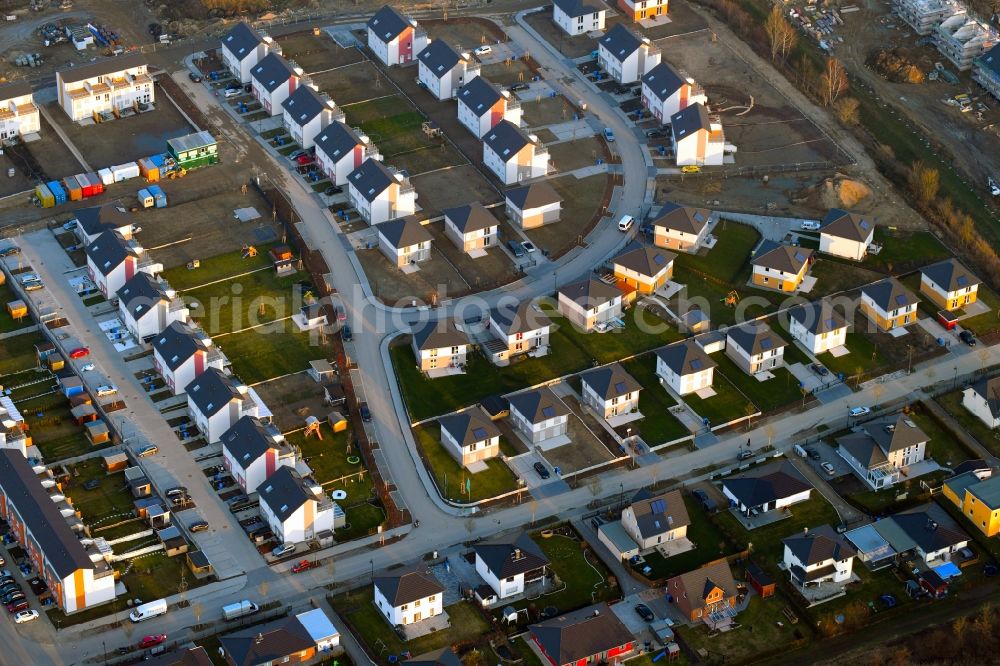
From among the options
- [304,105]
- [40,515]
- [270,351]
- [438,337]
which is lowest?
[270,351]

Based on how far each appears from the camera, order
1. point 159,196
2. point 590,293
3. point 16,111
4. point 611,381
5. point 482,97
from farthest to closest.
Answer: point 482,97, point 16,111, point 159,196, point 590,293, point 611,381

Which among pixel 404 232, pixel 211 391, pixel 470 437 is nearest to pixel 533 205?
pixel 404 232

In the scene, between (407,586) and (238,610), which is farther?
(238,610)

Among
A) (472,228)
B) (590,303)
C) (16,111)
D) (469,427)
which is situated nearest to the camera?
(469,427)

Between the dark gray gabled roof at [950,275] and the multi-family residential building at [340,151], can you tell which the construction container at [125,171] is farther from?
the dark gray gabled roof at [950,275]

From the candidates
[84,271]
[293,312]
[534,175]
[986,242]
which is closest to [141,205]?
[84,271]

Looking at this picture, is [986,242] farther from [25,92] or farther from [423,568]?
[25,92]

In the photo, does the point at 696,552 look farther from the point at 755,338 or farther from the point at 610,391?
the point at 755,338

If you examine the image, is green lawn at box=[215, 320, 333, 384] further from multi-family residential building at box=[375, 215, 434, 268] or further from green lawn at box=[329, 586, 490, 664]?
green lawn at box=[329, 586, 490, 664]

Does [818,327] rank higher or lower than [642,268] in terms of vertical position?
lower
